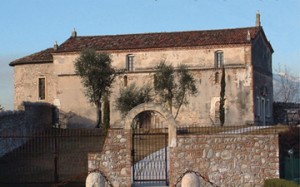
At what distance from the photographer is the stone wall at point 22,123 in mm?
29381

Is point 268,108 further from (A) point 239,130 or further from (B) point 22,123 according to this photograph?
(B) point 22,123

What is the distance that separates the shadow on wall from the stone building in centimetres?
9

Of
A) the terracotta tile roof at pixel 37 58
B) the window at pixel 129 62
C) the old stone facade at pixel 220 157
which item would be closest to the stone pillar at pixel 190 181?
the old stone facade at pixel 220 157

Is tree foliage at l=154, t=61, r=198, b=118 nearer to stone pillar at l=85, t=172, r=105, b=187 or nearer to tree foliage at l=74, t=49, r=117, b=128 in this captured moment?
tree foliage at l=74, t=49, r=117, b=128

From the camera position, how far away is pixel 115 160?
18.3m

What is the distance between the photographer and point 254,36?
48156 mm

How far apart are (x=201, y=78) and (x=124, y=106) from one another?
29.7 feet

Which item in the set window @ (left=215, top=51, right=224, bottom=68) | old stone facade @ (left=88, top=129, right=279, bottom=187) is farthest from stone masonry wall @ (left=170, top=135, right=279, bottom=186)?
window @ (left=215, top=51, right=224, bottom=68)

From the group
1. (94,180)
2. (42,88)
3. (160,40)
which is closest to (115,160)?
(94,180)

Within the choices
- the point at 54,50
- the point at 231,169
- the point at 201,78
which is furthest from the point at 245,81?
the point at 231,169

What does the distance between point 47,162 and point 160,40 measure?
24127 mm

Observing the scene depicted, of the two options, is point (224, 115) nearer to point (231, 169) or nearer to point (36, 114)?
point (36, 114)

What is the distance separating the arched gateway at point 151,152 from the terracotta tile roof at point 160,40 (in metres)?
18.9

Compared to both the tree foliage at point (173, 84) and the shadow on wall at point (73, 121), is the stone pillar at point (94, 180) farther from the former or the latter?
the shadow on wall at point (73, 121)
